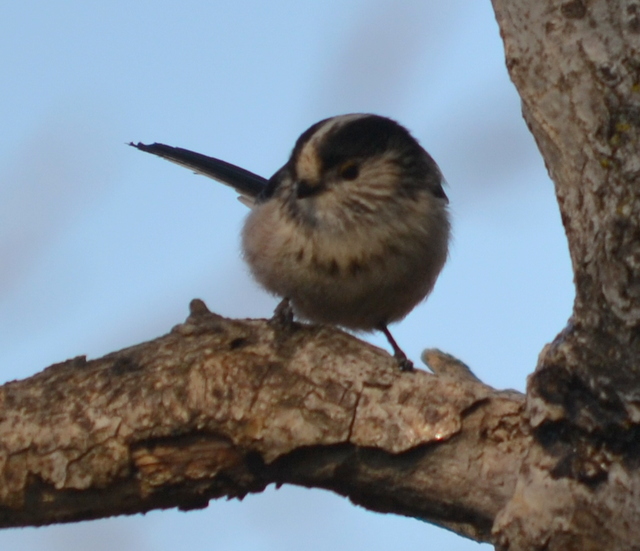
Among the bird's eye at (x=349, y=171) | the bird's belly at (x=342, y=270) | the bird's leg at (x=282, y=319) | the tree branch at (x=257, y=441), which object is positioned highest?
the bird's eye at (x=349, y=171)

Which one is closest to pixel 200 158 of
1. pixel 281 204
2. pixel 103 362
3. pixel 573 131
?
pixel 281 204

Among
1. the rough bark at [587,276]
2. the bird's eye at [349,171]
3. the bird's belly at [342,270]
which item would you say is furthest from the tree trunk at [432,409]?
the bird's eye at [349,171]

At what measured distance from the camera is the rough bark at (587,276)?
2232mm

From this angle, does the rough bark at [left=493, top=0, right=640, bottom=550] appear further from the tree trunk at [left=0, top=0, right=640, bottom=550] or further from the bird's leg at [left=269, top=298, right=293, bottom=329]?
the bird's leg at [left=269, top=298, right=293, bottom=329]

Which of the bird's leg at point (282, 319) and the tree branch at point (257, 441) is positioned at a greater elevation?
the bird's leg at point (282, 319)

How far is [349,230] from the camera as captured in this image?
139 inches

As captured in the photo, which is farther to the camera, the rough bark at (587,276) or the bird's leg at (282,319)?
the bird's leg at (282,319)

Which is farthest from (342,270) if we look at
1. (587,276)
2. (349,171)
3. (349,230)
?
(587,276)

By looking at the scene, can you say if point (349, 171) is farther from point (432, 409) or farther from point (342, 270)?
point (432, 409)

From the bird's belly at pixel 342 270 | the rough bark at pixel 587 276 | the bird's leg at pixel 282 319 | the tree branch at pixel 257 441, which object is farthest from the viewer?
the bird's belly at pixel 342 270

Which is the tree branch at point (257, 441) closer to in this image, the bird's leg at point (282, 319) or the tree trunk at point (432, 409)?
the tree trunk at point (432, 409)

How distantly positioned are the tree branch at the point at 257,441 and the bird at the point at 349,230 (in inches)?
30.9

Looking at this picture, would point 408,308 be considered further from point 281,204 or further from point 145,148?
point 145,148

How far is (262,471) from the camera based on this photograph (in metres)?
2.72
